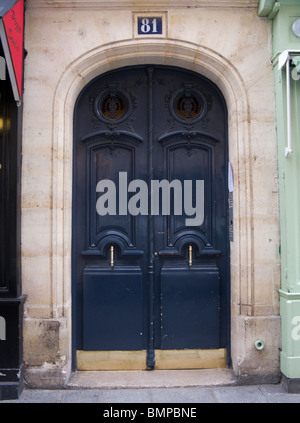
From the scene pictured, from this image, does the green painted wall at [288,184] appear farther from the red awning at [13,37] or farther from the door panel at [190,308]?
the red awning at [13,37]

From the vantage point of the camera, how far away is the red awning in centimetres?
391

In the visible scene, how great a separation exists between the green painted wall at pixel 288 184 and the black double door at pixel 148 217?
2.51 ft

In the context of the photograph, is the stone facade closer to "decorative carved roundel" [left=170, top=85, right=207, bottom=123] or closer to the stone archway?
the stone archway

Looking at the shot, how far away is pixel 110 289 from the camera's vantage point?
511 centimetres

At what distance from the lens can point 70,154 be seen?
5.03 metres

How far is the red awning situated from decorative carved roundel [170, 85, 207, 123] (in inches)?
77.1

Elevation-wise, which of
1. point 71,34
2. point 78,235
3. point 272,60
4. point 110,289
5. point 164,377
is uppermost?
point 71,34

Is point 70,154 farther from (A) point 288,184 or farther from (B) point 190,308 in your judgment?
(A) point 288,184

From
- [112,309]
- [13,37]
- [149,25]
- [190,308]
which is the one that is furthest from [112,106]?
[190,308]

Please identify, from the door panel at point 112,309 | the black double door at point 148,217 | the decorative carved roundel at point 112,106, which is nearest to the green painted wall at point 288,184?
the black double door at point 148,217

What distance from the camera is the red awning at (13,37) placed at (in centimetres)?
391

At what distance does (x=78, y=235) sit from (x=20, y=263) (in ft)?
2.69

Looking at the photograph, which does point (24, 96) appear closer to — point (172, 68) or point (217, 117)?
point (172, 68)

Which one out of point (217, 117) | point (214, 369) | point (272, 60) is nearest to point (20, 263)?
point (214, 369)
